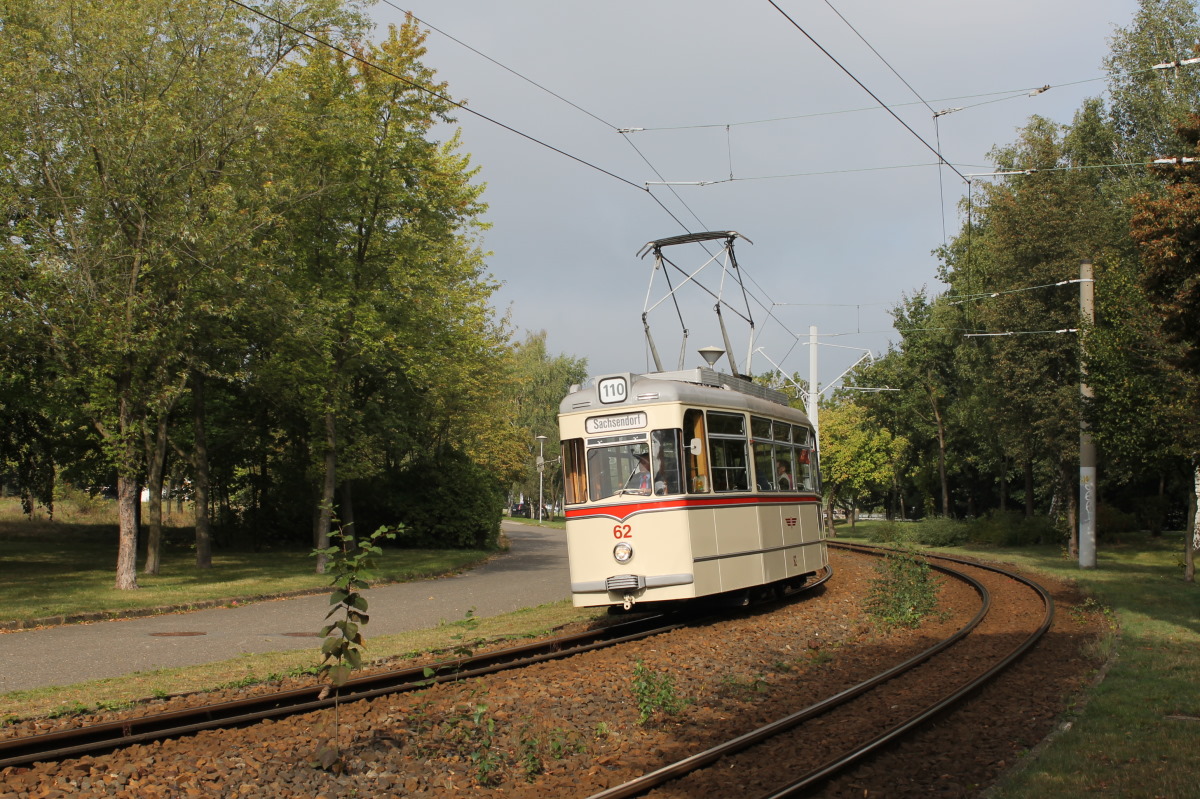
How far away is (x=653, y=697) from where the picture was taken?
8961 mm

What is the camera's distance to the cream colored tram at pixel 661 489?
13.0 metres

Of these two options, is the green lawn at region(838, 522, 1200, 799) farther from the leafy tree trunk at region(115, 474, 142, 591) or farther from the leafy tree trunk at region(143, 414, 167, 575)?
the leafy tree trunk at region(143, 414, 167, 575)

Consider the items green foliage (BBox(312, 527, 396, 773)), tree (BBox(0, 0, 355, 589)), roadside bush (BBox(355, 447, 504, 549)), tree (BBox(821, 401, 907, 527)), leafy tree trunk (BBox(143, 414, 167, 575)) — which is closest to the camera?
green foliage (BBox(312, 527, 396, 773))

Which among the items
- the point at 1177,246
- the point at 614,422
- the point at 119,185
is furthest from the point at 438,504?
the point at 1177,246

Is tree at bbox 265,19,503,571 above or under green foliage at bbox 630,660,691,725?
above

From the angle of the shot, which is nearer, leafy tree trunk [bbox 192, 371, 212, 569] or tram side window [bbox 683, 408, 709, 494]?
tram side window [bbox 683, 408, 709, 494]

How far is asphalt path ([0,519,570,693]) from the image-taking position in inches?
479

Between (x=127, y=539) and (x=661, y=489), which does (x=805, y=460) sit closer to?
(x=661, y=489)

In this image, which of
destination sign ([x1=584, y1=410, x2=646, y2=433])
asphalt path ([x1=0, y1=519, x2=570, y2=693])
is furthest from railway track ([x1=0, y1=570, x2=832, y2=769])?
asphalt path ([x1=0, y1=519, x2=570, y2=693])

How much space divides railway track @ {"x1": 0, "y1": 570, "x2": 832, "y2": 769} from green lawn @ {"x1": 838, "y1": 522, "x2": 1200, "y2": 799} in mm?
5271

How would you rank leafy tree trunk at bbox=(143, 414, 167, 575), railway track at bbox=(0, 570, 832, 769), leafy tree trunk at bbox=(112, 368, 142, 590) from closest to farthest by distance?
railway track at bbox=(0, 570, 832, 769)
leafy tree trunk at bbox=(112, 368, 142, 590)
leafy tree trunk at bbox=(143, 414, 167, 575)

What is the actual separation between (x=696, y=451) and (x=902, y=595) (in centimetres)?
432

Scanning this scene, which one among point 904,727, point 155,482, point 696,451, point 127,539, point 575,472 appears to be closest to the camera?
point 904,727

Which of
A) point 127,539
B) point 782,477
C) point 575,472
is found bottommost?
point 127,539
